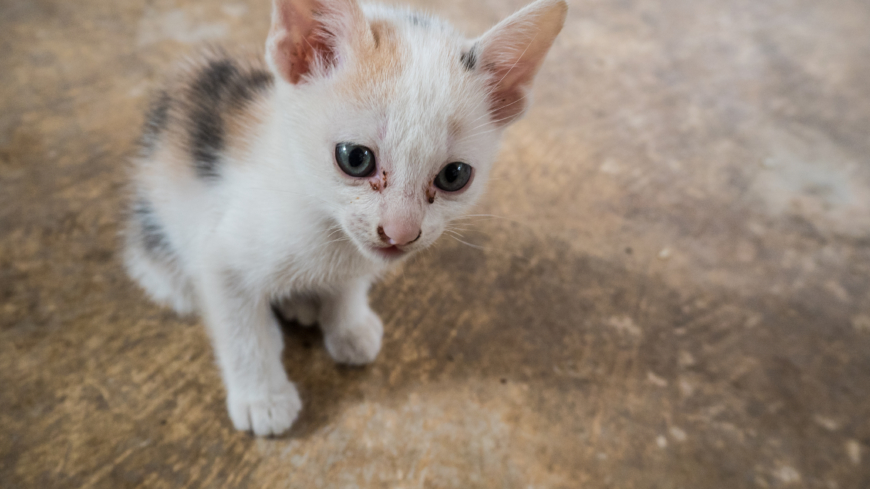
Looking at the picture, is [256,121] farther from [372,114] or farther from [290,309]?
[290,309]

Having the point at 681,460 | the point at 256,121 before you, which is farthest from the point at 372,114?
the point at 681,460

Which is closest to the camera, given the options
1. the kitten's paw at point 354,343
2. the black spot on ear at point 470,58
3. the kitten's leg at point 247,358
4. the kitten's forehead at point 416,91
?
the kitten's forehead at point 416,91

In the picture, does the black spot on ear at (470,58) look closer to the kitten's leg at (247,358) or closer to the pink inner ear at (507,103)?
the pink inner ear at (507,103)

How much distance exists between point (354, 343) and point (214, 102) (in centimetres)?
62

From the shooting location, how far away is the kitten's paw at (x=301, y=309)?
1.33 meters

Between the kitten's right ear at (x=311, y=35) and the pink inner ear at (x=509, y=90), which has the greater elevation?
the kitten's right ear at (x=311, y=35)

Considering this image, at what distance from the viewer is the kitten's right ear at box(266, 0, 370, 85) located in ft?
2.94

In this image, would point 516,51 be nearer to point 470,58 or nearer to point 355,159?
point 470,58

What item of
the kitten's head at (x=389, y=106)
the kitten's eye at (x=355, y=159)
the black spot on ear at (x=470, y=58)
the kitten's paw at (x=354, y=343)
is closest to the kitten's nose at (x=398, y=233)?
the kitten's head at (x=389, y=106)

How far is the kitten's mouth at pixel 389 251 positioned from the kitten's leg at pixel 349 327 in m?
0.31

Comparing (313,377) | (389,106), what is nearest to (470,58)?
(389,106)

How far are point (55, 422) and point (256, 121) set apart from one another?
2.39ft

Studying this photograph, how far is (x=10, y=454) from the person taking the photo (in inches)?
40.3

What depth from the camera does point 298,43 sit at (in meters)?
0.94
